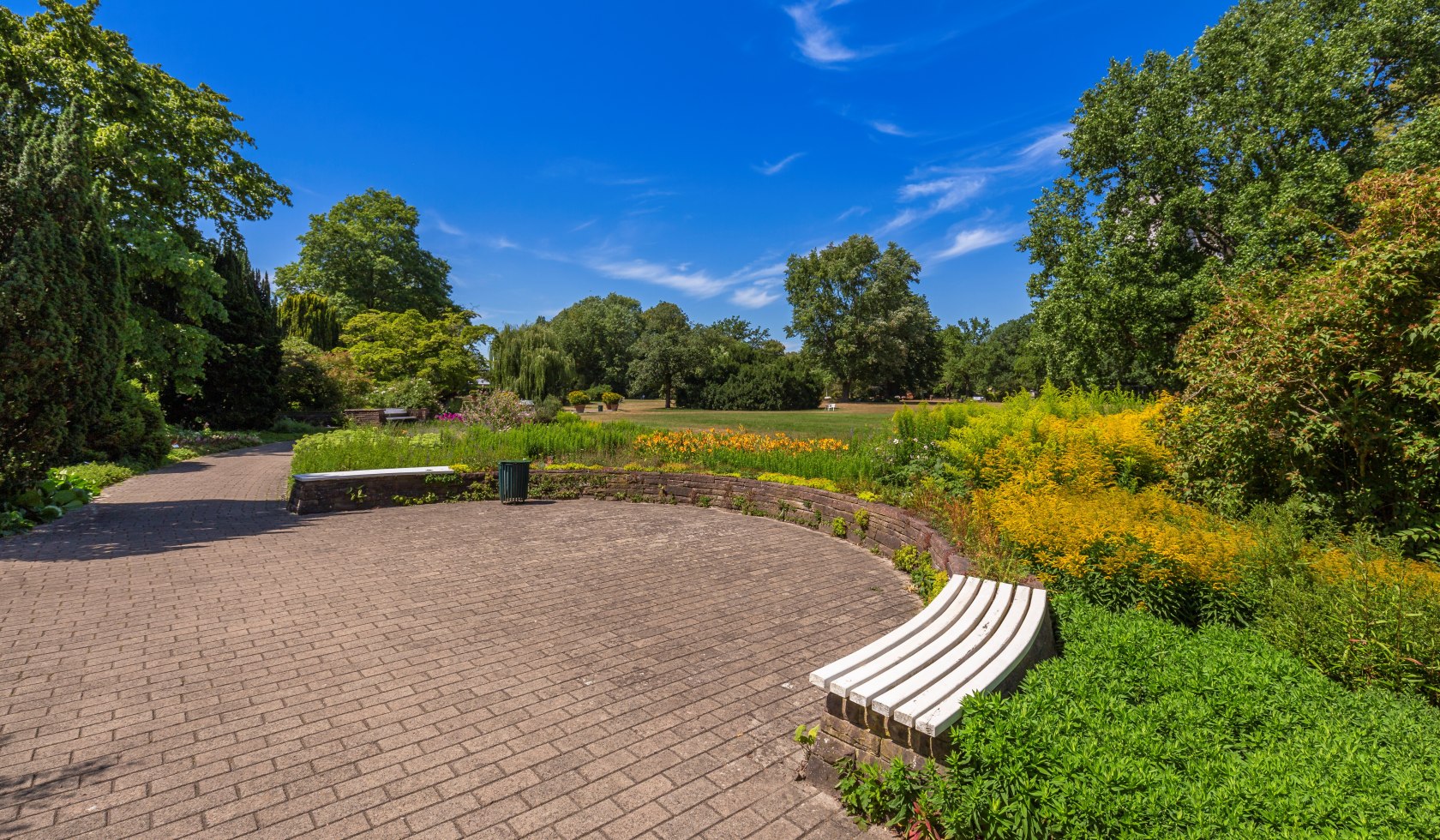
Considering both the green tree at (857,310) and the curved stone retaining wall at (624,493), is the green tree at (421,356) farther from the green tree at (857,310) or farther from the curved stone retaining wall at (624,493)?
the green tree at (857,310)

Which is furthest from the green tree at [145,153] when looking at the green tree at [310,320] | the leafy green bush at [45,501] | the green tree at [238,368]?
the green tree at [310,320]

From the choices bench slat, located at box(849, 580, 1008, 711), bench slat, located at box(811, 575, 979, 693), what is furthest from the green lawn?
bench slat, located at box(849, 580, 1008, 711)

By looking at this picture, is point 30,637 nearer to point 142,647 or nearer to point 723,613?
point 142,647

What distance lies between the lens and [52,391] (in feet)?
23.8

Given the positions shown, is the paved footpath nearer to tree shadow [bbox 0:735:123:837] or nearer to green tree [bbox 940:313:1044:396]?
tree shadow [bbox 0:735:123:837]

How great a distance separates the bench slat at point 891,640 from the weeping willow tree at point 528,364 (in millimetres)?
24107

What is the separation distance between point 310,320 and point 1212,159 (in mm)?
42280

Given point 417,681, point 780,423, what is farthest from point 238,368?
point 417,681

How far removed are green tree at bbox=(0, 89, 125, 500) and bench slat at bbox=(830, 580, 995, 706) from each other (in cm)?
975

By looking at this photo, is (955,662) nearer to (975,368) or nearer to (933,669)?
(933,669)

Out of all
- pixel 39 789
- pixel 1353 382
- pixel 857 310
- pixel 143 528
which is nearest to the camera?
pixel 39 789

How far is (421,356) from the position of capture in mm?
29922

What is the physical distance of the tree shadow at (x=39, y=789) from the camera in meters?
2.44

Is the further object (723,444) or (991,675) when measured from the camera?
(723,444)
